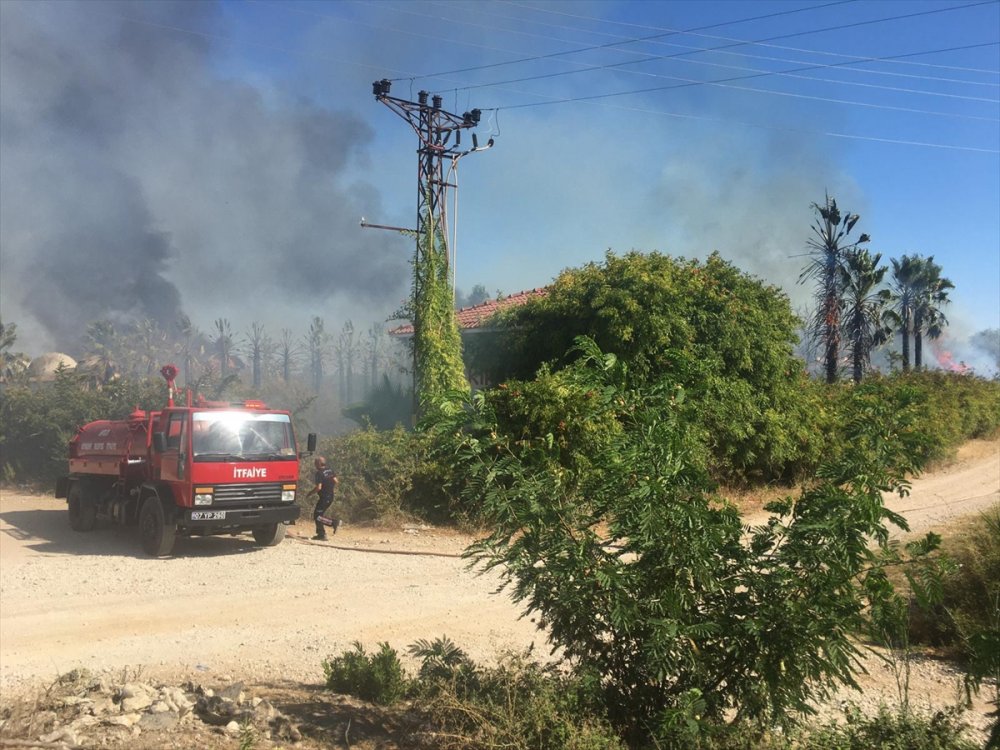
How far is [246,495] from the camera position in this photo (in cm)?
1291

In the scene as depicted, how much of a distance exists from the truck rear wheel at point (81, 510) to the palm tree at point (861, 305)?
1129 inches

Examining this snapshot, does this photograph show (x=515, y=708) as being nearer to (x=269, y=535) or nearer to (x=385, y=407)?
(x=269, y=535)

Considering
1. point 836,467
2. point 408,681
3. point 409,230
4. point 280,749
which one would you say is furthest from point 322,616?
point 409,230

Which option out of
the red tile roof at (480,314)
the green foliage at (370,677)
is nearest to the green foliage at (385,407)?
the red tile roof at (480,314)

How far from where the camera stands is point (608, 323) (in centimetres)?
1628

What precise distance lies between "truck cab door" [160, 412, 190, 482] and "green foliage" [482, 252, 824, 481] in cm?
627

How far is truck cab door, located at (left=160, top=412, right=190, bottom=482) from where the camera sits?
12.5m

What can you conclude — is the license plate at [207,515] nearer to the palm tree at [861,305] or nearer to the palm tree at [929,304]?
the palm tree at [861,305]

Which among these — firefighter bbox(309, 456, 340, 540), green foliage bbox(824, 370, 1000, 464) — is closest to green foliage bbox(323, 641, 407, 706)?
firefighter bbox(309, 456, 340, 540)

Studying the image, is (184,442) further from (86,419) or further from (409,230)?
(86,419)

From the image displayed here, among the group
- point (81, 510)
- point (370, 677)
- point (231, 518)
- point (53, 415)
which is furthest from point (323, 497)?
point (53, 415)

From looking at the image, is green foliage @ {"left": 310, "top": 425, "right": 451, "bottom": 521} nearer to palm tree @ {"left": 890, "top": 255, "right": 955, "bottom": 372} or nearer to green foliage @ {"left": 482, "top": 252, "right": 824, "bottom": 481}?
green foliage @ {"left": 482, "top": 252, "right": 824, "bottom": 481}

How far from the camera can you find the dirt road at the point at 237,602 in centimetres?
786

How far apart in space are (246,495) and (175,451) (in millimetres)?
1262
